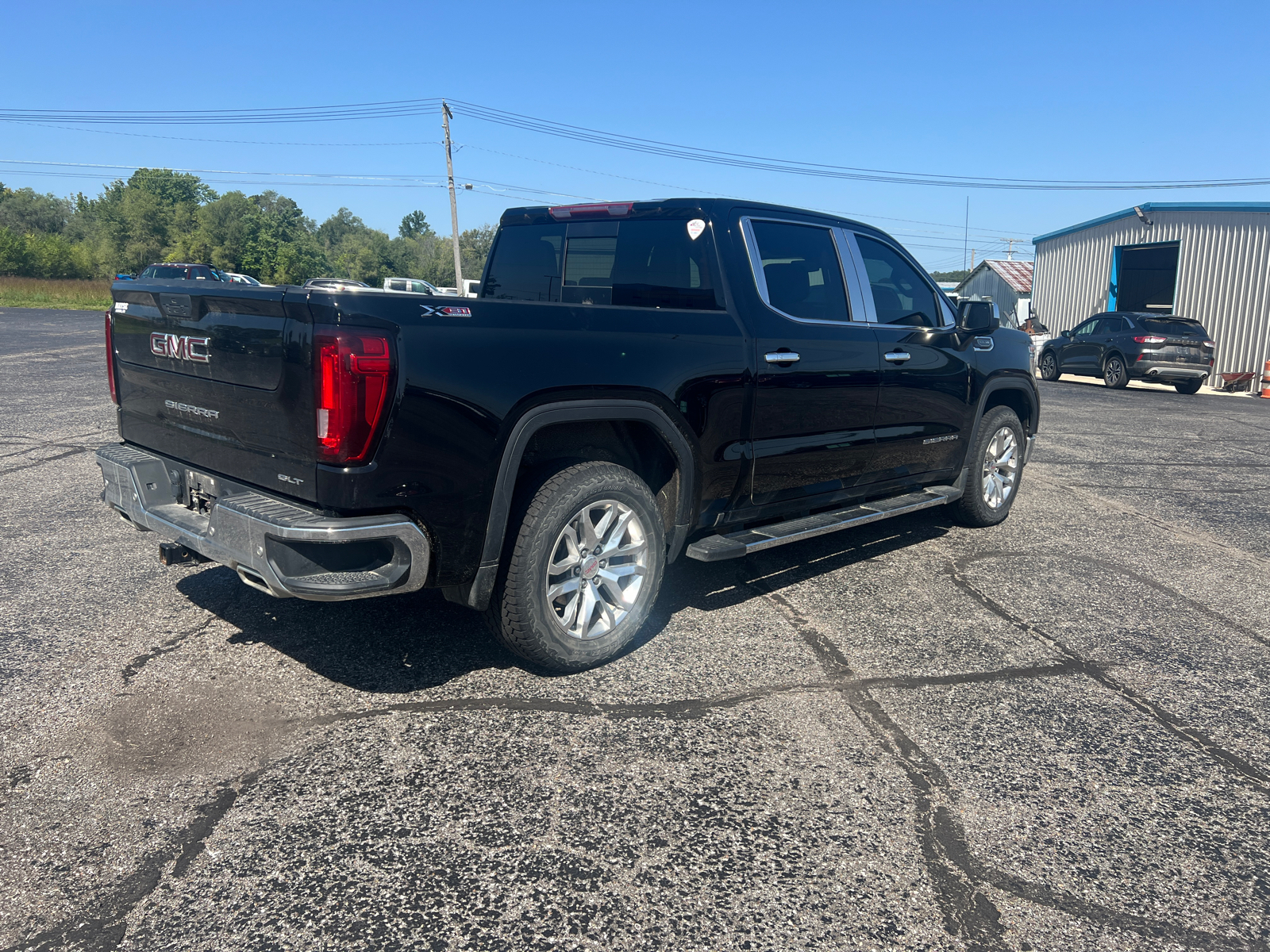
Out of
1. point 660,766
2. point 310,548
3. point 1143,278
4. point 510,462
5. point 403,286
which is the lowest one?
point 660,766

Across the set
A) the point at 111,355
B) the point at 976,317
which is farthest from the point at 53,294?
the point at 976,317

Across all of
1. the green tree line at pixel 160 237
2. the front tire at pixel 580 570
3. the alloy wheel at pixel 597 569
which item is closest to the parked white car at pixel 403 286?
the front tire at pixel 580 570

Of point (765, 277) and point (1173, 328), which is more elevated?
point (765, 277)

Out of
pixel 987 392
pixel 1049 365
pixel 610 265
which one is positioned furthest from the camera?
pixel 1049 365

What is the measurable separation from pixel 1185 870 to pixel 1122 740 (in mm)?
815

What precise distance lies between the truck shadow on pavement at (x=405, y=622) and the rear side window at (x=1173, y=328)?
59.8 ft

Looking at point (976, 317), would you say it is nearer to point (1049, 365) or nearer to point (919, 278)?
point (919, 278)

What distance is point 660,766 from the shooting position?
3102mm

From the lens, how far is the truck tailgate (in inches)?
121

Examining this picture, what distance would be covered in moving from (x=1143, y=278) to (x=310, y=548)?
3296cm

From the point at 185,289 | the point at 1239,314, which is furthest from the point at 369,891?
the point at 1239,314

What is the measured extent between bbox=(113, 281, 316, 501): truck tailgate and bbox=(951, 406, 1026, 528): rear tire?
4.59 metres

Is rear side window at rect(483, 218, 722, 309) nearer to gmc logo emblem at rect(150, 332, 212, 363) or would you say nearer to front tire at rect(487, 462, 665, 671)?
front tire at rect(487, 462, 665, 671)

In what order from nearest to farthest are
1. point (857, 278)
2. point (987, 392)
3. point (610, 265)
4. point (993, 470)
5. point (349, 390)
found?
point (349, 390) → point (610, 265) → point (857, 278) → point (987, 392) → point (993, 470)
